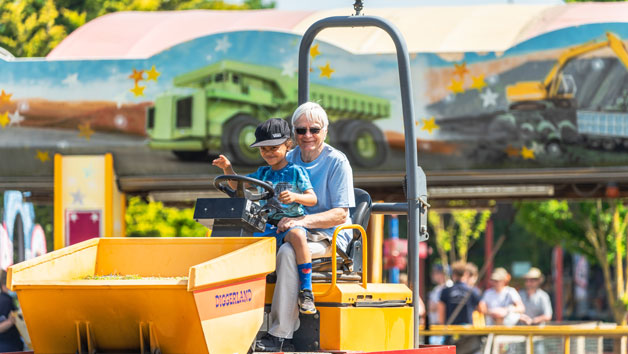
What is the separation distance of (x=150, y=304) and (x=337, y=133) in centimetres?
803

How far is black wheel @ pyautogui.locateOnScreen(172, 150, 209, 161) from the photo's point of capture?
1402 cm

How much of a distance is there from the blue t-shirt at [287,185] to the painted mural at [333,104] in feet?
21.7

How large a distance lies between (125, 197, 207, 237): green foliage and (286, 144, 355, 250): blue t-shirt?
18.8 metres

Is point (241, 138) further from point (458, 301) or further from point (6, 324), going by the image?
point (6, 324)

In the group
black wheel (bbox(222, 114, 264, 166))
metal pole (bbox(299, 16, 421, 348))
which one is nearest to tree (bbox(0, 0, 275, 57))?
black wheel (bbox(222, 114, 264, 166))

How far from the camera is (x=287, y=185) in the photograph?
272 inches

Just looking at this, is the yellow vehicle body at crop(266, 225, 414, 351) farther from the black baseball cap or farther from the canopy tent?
the canopy tent

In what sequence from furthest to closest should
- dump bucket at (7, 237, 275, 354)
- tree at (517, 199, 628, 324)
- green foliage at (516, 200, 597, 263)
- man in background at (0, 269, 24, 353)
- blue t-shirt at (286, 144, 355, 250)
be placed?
green foliage at (516, 200, 597, 263) < tree at (517, 199, 628, 324) < man in background at (0, 269, 24, 353) < blue t-shirt at (286, 144, 355, 250) < dump bucket at (7, 237, 275, 354)

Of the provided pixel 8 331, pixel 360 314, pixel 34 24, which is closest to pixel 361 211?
pixel 360 314

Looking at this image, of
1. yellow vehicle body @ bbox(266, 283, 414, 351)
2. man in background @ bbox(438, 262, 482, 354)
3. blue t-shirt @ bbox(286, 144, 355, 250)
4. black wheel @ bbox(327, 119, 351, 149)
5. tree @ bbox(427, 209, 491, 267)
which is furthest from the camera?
tree @ bbox(427, 209, 491, 267)

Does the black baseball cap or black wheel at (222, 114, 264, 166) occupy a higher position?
black wheel at (222, 114, 264, 166)

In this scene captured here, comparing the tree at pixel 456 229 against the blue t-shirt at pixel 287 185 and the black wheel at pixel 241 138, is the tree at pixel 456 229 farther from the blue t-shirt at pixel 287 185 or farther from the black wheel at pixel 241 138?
the blue t-shirt at pixel 287 185

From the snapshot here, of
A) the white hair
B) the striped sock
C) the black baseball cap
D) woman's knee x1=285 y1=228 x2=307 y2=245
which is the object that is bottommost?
the striped sock

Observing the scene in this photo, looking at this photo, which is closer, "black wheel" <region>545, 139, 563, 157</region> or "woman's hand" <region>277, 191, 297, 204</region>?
"woman's hand" <region>277, 191, 297, 204</region>
